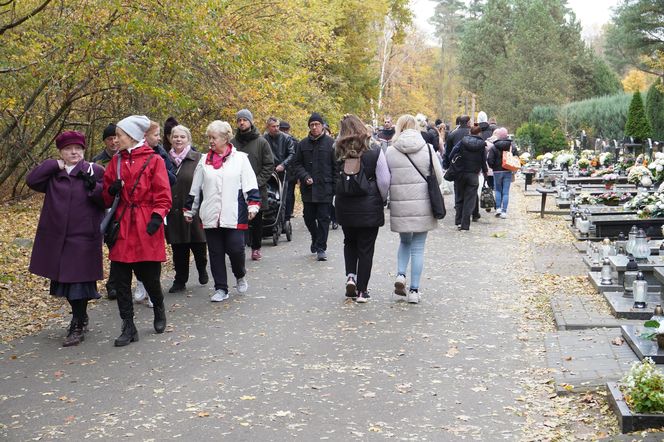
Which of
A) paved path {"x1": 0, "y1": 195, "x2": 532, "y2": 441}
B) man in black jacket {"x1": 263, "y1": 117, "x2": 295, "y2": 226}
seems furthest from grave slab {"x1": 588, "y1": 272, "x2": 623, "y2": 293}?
man in black jacket {"x1": 263, "y1": 117, "x2": 295, "y2": 226}

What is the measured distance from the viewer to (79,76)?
1236 centimetres

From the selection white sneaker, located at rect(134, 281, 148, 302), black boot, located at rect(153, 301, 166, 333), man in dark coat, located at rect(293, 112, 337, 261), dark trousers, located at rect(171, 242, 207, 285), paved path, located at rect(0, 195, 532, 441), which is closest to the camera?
paved path, located at rect(0, 195, 532, 441)

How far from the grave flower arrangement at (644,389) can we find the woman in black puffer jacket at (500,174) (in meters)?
12.8

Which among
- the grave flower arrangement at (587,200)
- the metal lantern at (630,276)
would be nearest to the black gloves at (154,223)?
the metal lantern at (630,276)

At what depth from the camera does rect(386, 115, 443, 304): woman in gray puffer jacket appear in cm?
943

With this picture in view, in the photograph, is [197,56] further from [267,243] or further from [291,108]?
[291,108]

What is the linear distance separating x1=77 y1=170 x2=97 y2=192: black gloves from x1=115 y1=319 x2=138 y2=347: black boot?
3.95 ft

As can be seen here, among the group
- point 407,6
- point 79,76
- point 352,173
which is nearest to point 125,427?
point 352,173

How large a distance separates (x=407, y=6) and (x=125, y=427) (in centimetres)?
4543

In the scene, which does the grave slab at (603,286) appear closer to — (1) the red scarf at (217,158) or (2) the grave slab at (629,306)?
(2) the grave slab at (629,306)

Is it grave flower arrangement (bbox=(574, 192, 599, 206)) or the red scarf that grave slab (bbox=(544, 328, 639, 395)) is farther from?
grave flower arrangement (bbox=(574, 192, 599, 206))

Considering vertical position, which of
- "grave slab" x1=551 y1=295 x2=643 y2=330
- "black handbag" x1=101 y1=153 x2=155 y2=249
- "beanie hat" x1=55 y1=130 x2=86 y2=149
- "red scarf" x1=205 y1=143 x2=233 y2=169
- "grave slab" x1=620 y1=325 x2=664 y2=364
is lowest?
"grave slab" x1=551 y1=295 x2=643 y2=330

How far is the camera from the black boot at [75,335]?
7875 mm

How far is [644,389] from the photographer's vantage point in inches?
213
